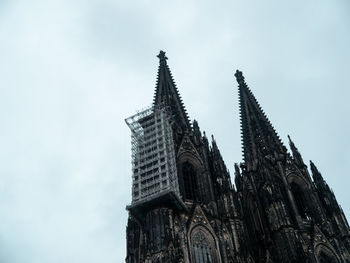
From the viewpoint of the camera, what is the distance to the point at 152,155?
41250 millimetres

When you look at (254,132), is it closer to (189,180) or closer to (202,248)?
(189,180)

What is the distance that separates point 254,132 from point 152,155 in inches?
514

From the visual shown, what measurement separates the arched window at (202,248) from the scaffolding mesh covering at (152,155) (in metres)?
3.71

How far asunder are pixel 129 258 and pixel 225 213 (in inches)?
304

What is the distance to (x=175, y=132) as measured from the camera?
1770 inches

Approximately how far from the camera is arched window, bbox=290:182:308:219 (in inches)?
1578

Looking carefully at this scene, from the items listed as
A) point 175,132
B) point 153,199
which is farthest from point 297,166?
point 153,199

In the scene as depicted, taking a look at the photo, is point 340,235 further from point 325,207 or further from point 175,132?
point 175,132

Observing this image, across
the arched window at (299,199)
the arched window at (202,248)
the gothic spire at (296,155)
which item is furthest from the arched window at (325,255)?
the gothic spire at (296,155)

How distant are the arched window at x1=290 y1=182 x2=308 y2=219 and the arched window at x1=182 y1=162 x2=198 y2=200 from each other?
8.30m

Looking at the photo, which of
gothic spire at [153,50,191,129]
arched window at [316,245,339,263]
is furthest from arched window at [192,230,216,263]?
gothic spire at [153,50,191,129]

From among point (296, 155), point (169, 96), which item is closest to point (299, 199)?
point (296, 155)

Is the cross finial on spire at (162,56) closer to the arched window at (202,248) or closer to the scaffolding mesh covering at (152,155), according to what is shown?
the scaffolding mesh covering at (152,155)

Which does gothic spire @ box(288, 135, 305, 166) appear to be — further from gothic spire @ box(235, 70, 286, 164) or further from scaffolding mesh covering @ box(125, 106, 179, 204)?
scaffolding mesh covering @ box(125, 106, 179, 204)
